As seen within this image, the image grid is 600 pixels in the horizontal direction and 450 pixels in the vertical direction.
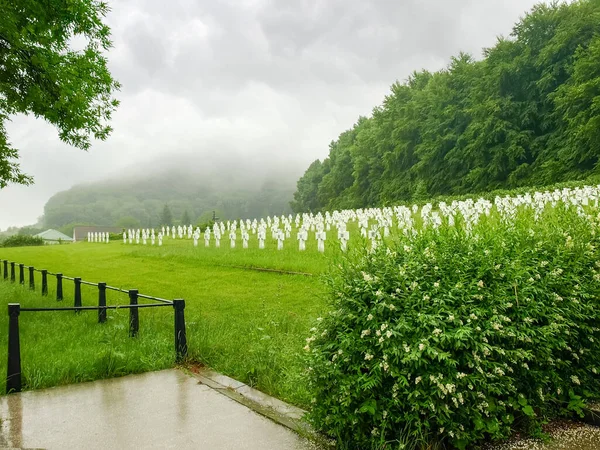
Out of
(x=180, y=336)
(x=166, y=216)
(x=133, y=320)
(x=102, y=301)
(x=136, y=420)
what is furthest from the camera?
(x=166, y=216)

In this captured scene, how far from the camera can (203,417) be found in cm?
455

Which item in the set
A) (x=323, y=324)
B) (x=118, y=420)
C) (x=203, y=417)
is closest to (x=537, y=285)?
(x=323, y=324)

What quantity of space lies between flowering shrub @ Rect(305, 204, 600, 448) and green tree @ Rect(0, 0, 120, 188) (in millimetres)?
8672

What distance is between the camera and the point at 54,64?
33.1 ft

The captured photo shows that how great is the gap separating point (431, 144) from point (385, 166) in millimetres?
11988

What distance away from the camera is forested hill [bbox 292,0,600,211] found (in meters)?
39.2

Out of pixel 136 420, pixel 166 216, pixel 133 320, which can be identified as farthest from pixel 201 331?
pixel 166 216

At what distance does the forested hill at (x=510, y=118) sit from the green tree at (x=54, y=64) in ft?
70.0

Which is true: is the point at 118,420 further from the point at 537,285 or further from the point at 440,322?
the point at 537,285

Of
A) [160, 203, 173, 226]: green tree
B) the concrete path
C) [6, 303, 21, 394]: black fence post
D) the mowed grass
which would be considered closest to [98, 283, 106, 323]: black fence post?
the mowed grass

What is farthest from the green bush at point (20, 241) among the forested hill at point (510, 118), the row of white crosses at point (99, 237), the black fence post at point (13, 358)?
the black fence post at point (13, 358)

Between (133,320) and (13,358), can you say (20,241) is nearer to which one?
(133,320)

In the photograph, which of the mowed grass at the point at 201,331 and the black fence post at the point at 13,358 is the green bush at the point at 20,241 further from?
the black fence post at the point at 13,358

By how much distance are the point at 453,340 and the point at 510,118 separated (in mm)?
50343
